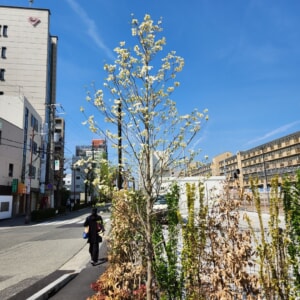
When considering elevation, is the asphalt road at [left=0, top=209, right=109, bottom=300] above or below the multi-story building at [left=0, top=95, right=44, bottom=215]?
below

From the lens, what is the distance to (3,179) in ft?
102

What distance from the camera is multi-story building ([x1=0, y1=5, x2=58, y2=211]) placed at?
158 ft

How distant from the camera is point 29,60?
49188mm

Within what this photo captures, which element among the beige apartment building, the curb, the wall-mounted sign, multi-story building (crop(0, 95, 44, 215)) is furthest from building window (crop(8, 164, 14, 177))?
the beige apartment building

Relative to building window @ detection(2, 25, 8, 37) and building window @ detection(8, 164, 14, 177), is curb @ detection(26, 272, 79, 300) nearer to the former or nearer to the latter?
building window @ detection(8, 164, 14, 177)

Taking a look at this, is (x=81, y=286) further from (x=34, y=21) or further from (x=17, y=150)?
(x=34, y=21)

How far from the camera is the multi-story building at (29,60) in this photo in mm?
48062

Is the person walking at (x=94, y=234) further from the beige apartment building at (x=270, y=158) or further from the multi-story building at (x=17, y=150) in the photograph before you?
the beige apartment building at (x=270, y=158)

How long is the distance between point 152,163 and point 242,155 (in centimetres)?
10393

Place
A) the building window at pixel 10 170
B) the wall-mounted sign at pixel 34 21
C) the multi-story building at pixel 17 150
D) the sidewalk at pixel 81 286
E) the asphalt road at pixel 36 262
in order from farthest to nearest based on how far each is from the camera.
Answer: the wall-mounted sign at pixel 34 21 < the building window at pixel 10 170 < the multi-story building at pixel 17 150 < the asphalt road at pixel 36 262 < the sidewalk at pixel 81 286

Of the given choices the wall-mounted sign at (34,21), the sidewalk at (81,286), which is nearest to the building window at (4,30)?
the wall-mounted sign at (34,21)

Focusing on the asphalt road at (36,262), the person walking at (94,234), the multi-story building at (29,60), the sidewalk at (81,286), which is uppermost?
the multi-story building at (29,60)

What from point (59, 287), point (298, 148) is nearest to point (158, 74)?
point (59, 287)

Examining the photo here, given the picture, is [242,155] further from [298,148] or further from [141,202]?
[141,202]
